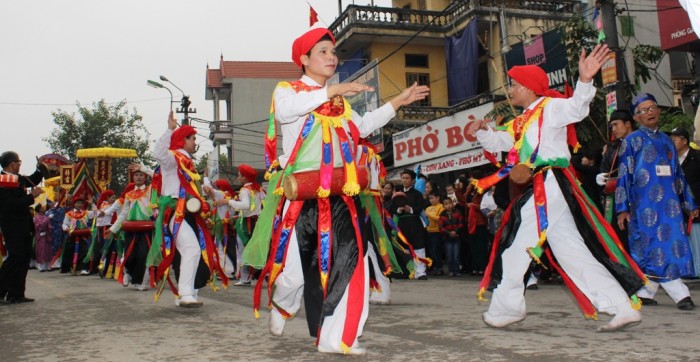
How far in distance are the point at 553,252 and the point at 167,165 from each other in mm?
4349

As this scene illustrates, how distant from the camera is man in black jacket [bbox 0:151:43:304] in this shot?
8344 millimetres

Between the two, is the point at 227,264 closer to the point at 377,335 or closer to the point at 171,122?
the point at 171,122

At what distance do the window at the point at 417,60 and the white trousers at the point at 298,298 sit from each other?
22.1 metres

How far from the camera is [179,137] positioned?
7.59 meters

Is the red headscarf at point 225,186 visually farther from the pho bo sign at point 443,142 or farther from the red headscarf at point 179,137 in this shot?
the pho bo sign at point 443,142

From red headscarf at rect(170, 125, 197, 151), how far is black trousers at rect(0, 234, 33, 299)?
2.43 metres

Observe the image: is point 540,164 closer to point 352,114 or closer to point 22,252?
point 352,114

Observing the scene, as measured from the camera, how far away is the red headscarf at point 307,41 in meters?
4.46

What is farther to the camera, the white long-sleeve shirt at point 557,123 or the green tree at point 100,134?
the green tree at point 100,134

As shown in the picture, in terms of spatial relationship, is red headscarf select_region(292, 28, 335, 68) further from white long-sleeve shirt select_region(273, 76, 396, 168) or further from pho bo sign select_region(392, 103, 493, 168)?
pho bo sign select_region(392, 103, 493, 168)

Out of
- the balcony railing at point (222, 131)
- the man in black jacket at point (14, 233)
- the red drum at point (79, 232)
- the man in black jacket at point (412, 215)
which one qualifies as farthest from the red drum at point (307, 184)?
the balcony railing at point (222, 131)

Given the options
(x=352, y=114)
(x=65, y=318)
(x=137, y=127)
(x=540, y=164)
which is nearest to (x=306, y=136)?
(x=352, y=114)

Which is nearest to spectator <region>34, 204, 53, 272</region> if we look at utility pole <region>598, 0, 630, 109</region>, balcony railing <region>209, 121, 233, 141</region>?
utility pole <region>598, 0, 630, 109</region>

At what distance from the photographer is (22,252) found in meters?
8.50
